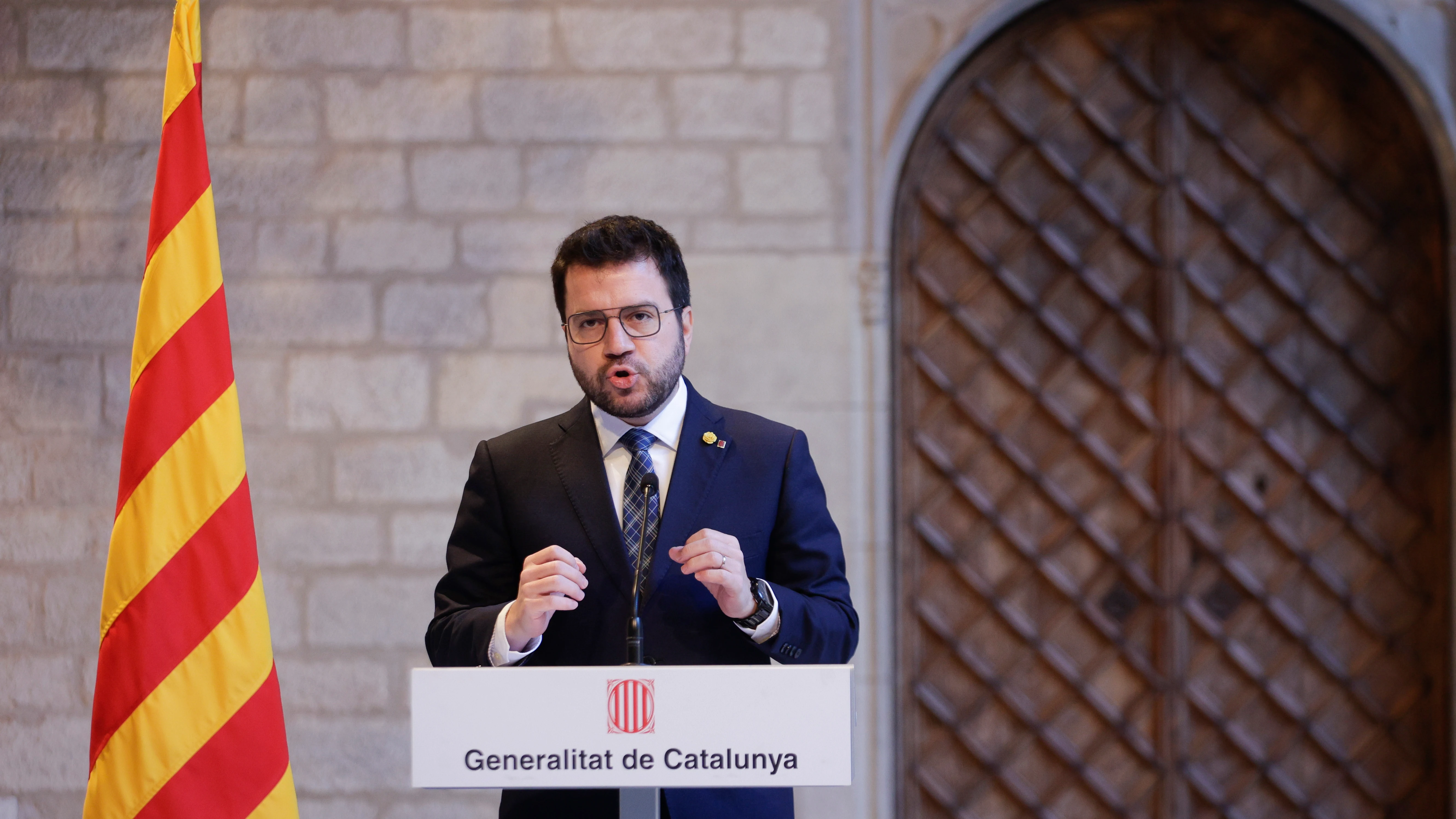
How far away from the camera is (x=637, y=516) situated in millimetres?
1571

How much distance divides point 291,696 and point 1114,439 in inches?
92.3

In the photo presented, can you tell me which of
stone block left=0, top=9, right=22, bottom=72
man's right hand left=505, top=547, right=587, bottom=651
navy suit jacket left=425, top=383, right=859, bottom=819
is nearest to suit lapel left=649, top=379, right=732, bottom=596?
navy suit jacket left=425, top=383, right=859, bottom=819

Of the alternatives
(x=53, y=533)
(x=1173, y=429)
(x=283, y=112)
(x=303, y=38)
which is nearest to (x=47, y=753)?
(x=53, y=533)

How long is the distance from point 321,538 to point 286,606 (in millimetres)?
201

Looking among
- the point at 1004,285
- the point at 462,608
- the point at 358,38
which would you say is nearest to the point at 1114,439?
the point at 1004,285

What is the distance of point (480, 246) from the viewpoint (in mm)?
2869

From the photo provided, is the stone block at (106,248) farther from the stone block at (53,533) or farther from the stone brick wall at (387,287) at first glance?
the stone block at (53,533)

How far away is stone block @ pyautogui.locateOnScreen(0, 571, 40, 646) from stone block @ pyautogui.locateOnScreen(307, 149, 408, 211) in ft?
4.16

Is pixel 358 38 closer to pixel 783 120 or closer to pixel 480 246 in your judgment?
pixel 480 246

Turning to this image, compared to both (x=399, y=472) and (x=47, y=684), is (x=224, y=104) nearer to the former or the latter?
(x=399, y=472)

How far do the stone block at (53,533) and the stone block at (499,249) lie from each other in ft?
3.95

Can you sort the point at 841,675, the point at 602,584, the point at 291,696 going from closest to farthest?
1. the point at 841,675
2. the point at 602,584
3. the point at 291,696

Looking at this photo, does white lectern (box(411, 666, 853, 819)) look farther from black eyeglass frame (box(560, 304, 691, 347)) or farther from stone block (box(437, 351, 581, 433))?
stone block (box(437, 351, 581, 433))

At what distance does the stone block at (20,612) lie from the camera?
286 centimetres
